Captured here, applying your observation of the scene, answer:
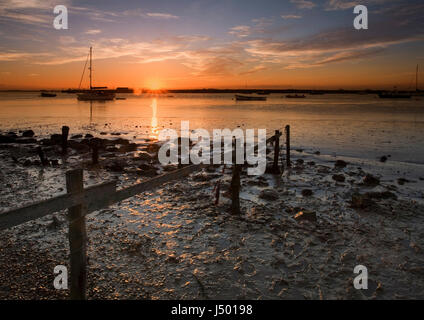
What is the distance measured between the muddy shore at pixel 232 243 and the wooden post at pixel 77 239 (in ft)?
2.06

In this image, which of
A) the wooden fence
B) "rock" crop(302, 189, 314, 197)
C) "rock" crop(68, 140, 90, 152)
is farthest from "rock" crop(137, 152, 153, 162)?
the wooden fence

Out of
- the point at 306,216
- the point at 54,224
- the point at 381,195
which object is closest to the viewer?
the point at 54,224

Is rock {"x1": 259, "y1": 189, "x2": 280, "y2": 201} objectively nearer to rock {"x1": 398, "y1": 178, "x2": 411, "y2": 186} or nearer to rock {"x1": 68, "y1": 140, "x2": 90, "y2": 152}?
rock {"x1": 398, "y1": 178, "x2": 411, "y2": 186}

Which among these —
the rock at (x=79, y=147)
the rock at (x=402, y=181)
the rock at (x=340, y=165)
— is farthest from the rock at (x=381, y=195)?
the rock at (x=79, y=147)

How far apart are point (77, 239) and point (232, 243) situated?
382 cm

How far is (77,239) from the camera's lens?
3.96 meters

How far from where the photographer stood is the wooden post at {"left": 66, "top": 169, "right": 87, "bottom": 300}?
3701 millimetres

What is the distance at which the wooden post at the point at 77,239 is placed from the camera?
12.1 feet

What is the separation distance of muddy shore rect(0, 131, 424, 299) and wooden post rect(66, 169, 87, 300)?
2.06 ft

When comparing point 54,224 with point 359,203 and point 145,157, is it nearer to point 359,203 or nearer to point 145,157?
point 359,203

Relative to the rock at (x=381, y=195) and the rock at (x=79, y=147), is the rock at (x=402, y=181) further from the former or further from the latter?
the rock at (x=79, y=147)

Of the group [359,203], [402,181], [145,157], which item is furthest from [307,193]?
[145,157]

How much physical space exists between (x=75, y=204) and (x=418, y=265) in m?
6.85

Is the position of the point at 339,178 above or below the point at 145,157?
below
